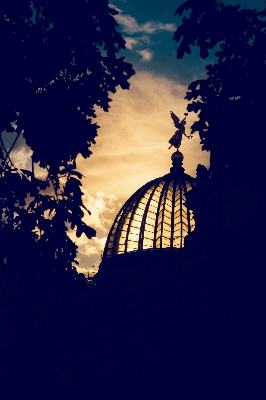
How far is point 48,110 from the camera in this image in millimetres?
10484

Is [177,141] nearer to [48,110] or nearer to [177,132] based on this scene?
[177,132]

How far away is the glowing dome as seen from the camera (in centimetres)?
3828

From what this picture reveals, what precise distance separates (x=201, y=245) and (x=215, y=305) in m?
2.92

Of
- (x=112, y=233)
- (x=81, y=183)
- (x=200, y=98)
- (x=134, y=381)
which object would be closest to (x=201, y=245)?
Result: (x=134, y=381)

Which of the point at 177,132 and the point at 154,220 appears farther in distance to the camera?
the point at 177,132

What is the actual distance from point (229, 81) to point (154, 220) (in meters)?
27.2

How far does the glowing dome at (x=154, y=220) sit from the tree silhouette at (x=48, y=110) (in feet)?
87.5

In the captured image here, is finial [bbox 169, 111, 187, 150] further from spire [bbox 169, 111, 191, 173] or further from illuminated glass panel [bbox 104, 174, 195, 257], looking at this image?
illuminated glass panel [bbox 104, 174, 195, 257]

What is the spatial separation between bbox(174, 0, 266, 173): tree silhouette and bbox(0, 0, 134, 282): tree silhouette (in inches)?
78.9

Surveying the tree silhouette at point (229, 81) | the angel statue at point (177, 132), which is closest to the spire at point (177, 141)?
the angel statue at point (177, 132)

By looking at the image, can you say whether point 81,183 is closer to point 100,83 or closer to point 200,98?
point 100,83

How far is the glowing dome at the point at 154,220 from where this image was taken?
38.3 meters

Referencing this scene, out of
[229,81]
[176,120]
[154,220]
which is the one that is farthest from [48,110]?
[176,120]

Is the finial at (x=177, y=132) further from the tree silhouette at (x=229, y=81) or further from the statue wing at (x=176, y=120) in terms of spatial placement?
the tree silhouette at (x=229, y=81)
